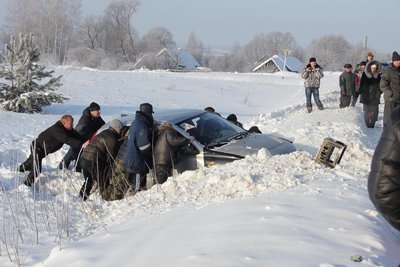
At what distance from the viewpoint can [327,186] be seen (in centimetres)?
569

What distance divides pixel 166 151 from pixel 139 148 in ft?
1.38

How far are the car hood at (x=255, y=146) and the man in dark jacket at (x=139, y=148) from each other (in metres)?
1.04

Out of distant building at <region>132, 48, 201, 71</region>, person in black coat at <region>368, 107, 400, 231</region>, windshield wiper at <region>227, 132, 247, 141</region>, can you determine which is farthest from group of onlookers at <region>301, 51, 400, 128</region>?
distant building at <region>132, 48, 201, 71</region>

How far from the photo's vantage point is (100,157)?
7.75m

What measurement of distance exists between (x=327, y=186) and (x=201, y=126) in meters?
3.08

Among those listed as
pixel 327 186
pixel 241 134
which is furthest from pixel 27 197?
pixel 327 186

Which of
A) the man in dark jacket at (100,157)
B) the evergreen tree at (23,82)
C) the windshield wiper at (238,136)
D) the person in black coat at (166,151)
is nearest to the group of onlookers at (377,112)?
the windshield wiper at (238,136)

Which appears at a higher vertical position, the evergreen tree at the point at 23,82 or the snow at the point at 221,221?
the evergreen tree at the point at 23,82

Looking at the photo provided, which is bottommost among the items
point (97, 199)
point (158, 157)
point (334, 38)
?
point (97, 199)

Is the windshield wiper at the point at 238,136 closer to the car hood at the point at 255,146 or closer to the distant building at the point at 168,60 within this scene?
the car hood at the point at 255,146

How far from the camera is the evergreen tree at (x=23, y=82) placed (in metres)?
15.7

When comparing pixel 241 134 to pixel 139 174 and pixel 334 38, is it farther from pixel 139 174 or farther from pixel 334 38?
pixel 334 38

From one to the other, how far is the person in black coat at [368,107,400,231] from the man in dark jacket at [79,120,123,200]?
519 centimetres

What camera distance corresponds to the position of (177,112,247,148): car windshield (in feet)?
26.3
